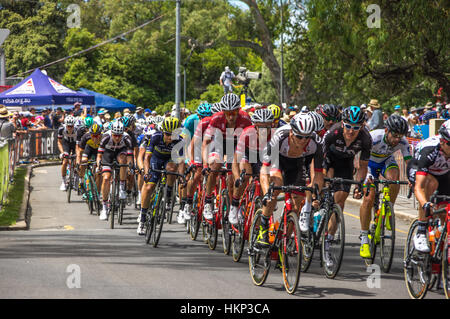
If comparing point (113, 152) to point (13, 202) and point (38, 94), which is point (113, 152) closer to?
point (13, 202)

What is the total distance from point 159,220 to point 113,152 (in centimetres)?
360

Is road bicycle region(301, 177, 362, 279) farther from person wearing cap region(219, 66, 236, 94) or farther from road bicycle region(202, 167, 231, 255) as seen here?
person wearing cap region(219, 66, 236, 94)

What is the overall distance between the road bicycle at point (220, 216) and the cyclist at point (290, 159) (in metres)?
1.66

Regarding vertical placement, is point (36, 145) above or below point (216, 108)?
below

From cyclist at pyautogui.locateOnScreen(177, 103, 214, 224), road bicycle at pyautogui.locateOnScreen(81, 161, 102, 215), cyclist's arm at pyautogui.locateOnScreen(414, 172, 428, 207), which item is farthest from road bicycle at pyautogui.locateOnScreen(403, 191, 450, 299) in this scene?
road bicycle at pyautogui.locateOnScreen(81, 161, 102, 215)

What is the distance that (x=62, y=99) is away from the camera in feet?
101

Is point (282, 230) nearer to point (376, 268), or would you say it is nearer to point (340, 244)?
point (340, 244)

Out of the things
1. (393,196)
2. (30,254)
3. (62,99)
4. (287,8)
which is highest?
(287,8)

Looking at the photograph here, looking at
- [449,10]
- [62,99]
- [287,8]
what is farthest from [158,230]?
[287,8]

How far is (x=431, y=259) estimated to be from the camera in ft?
25.6

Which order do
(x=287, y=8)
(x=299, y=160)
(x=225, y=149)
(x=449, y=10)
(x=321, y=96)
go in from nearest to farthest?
1. (x=299, y=160)
2. (x=225, y=149)
3. (x=449, y=10)
4. (x=287, y=8)
5. (x=321, y=96)

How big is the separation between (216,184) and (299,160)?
2.49 meters

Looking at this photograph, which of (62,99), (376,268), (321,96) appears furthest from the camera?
(321,96)

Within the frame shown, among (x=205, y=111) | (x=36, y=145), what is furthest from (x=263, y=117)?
(x=36, y=145)
